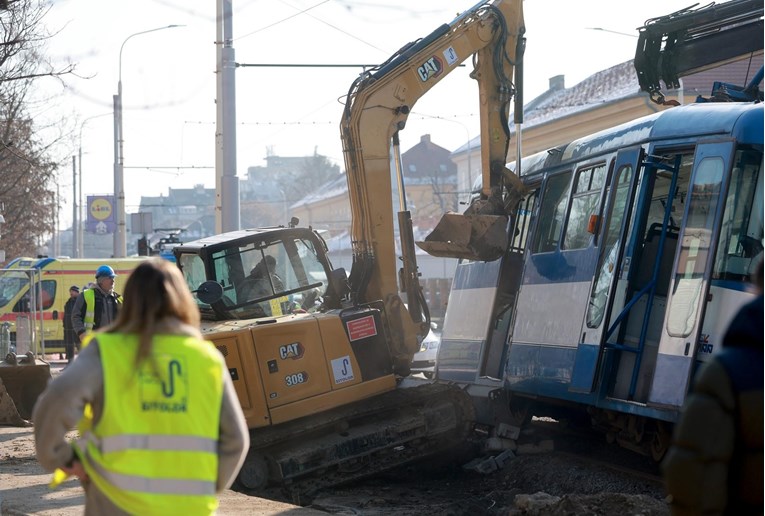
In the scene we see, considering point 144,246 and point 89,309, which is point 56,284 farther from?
point 89,309

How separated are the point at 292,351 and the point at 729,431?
27.0 ft

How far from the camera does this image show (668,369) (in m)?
9.12

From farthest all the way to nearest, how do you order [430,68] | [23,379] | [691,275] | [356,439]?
[23,379] < [430,68] < [356,439] < [691,275]

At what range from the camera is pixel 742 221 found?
905 cm

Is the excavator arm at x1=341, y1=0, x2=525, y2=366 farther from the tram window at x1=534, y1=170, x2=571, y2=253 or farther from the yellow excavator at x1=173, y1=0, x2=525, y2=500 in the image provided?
the tram window at x1=534, y1=170, x2=571, y2=253

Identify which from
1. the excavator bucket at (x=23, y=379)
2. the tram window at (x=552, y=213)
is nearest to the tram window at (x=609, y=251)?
the tram window at (x=552, y=213)

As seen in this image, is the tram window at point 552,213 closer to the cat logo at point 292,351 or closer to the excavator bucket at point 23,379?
the cat logo at point 292,351

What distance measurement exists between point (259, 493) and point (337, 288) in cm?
235

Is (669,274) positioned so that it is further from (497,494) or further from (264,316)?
(264,316)

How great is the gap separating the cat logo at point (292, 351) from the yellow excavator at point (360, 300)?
0.05 feet

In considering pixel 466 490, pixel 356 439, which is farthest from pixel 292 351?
pixel 466 490

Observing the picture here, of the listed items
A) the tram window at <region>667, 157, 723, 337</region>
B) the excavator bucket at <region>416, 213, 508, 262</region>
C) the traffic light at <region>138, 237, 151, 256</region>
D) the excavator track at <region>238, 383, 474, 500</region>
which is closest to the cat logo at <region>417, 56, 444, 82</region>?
the excavator bucket at <region>416, 213, 508, 262</region>

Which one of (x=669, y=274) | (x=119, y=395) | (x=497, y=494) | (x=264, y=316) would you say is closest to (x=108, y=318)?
(x=264, y=316)

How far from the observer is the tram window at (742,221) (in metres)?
8.96
